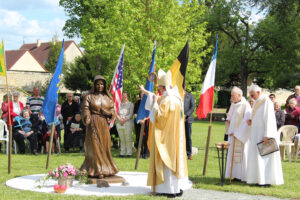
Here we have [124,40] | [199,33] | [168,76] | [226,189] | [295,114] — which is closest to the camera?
[168,76]

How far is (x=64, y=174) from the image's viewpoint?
7.23 metres

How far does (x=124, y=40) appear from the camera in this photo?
13.9 metres

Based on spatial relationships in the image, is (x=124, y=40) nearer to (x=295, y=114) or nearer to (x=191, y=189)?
(x=295, y=114)

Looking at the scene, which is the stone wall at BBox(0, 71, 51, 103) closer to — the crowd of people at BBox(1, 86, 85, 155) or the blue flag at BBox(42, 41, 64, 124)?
the crowd of people at BBox(1, 86, 85, 155)

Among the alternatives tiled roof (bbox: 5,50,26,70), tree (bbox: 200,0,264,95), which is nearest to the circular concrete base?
tree (bbox: 200,0,264,95)

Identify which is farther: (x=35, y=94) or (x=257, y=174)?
(x=35, y=94)

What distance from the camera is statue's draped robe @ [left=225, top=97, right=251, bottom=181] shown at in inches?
324

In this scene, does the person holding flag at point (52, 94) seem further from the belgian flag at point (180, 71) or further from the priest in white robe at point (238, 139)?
the priest in white robe at point (238, 139)

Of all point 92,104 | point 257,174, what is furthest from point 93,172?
point 257,174

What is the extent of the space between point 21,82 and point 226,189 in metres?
44.4

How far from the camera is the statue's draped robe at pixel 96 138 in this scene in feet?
25.7

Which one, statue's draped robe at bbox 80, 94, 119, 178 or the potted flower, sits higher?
statue's draped robe at bbox 80, 94, 119, 178

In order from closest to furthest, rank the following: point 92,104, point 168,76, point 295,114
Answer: point 168,76 < point 92,104 < point 295,114

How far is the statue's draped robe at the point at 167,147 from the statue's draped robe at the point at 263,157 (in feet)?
5.75
